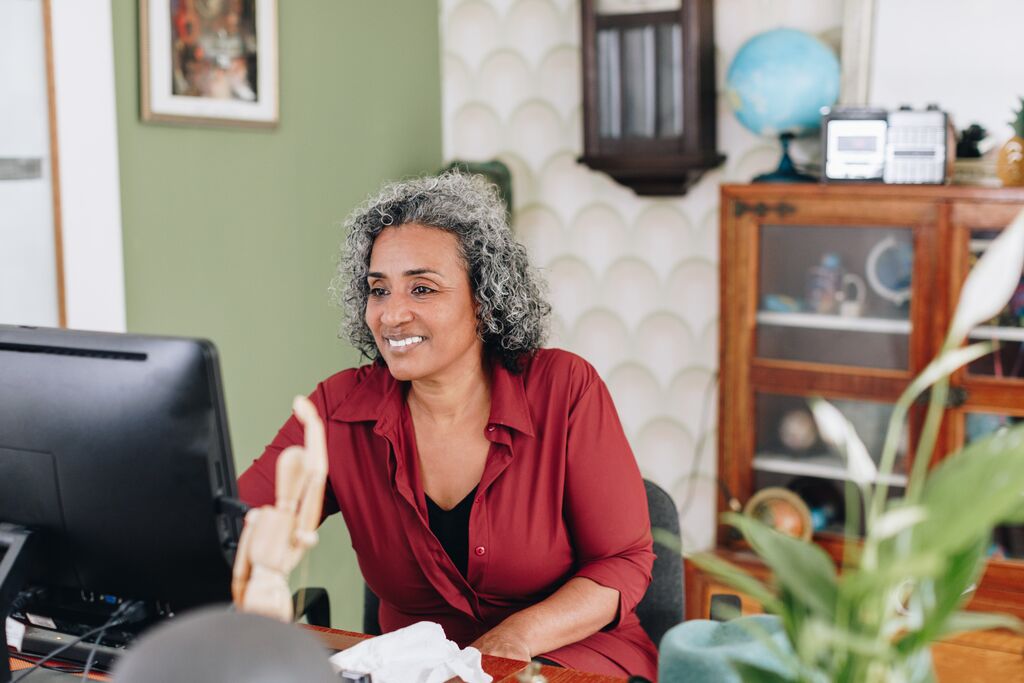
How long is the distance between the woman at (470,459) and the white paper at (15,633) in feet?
1.36

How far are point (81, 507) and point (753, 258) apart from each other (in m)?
2.13

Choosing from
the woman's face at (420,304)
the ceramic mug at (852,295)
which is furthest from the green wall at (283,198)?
the ceramic mug at (852,295)

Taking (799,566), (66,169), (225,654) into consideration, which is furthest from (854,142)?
(225,654)

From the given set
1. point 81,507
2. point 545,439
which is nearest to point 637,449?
point 545,439

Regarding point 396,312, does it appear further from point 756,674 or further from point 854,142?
point 854,142

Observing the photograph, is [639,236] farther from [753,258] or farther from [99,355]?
[99,355]

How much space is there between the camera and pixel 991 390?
270cm

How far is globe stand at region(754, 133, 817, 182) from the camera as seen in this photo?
9.84 feet

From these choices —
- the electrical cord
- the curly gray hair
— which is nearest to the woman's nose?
the curly gray hair

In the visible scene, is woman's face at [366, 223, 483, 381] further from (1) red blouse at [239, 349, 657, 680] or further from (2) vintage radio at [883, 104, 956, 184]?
(2) vintage radio at [883, 104, 956, 184]

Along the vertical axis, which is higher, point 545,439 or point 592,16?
point 592,16

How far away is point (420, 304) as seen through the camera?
1851mm

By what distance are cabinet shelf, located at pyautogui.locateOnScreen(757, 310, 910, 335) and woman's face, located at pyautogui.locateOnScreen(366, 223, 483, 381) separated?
1.33 m

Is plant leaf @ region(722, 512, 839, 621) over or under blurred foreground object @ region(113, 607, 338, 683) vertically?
over
